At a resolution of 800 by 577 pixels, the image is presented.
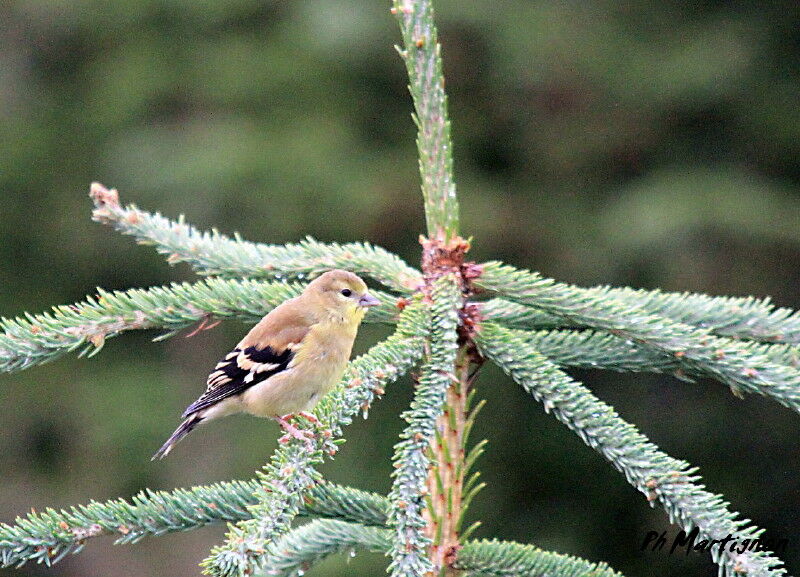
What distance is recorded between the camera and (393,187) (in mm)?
9648

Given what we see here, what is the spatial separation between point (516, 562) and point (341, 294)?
60.7 inches

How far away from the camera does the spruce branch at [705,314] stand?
118 inches

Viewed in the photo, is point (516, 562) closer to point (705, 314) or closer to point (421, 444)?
point (421, 444)

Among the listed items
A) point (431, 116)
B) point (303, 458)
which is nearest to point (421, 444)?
point (303, 458)

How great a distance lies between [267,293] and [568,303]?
0.94m

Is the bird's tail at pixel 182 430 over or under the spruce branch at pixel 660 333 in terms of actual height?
under

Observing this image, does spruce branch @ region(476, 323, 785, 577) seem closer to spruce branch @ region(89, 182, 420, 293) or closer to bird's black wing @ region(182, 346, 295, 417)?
spruce branch @ region(89, 182, 420, 293)

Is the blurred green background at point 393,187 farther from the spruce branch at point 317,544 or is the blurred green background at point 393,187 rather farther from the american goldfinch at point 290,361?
the spruce branch at point 317,544

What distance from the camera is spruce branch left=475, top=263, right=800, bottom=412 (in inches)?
99.6

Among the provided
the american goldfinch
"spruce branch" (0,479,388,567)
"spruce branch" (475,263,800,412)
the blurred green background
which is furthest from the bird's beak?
the blurred green background

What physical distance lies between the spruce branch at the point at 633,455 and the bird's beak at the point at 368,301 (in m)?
0.54

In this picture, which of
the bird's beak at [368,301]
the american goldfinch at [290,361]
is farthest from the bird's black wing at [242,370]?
the bird's beak at [368,301]

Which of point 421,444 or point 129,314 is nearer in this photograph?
point 421,444

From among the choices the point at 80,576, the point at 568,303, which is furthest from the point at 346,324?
the point at 80,576
